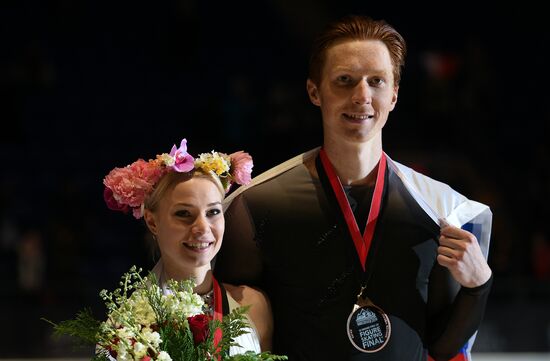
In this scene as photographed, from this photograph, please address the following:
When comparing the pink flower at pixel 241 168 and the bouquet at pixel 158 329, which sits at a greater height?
the pink flower at pixel 241 168

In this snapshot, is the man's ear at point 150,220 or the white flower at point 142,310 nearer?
the white flower at point 142,310

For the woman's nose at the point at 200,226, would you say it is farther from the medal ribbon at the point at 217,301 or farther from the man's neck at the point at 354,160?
the man's neck at the point at 354,160

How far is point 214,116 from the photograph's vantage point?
32.2 feet

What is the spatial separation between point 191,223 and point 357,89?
691mm

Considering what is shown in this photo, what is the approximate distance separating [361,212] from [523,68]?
9139 millimetres

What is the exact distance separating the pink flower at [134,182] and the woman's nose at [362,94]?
662 mm

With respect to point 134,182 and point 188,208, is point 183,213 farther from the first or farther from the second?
point 134,182

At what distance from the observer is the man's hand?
3.38 metres

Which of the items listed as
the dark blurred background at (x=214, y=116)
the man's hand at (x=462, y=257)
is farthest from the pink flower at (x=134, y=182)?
the dark blurred background at (x=214, y=116)

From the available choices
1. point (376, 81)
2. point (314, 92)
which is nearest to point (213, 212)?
point (314, 92)

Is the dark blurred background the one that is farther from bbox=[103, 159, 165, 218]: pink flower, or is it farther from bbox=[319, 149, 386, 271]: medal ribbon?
bbox=[103, 159, 165, 218]: pink flower

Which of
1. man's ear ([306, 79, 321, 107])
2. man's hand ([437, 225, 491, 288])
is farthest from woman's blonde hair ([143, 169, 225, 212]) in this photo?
man's hand ([437, 225, 491, 288])

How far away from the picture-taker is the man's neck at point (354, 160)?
3.54 metres

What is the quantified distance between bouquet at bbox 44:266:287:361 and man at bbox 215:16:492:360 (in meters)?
0.47
